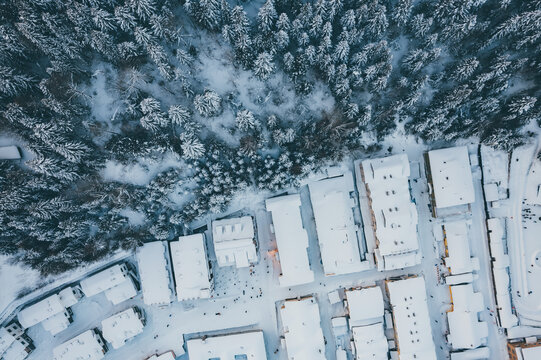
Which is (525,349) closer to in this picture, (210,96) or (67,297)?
(210,96)

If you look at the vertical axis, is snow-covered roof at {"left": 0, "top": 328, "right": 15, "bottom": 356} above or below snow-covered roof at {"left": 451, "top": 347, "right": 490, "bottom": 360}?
above

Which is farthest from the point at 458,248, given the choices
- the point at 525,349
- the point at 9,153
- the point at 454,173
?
the point at 9,153

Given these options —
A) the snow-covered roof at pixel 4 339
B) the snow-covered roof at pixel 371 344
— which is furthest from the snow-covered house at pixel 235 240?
the snow-covered roof at pixel 4 339

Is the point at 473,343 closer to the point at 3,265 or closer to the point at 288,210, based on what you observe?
Answer: the point at 288,210

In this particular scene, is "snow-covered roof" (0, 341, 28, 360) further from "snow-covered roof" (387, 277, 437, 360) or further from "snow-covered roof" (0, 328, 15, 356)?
"snow-covered roof" (387, 277, 437, 360)

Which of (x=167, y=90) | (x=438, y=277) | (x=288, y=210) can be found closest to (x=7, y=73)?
(x=167, y=90)

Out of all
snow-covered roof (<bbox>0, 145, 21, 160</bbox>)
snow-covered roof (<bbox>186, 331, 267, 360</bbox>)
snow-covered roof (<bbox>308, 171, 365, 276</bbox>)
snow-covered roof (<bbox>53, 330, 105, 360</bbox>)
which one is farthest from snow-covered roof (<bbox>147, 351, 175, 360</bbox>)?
snow-covered roof (<bbox>0, 145, 21, 160</bbox>)
